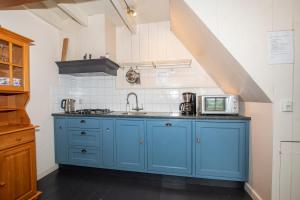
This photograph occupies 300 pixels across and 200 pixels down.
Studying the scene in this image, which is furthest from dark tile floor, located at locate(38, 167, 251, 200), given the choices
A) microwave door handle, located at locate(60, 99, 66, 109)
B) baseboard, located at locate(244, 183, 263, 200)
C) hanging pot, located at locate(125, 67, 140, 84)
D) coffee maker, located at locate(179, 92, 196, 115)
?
hanging pot, located at locate(125, 67, 140, 84)

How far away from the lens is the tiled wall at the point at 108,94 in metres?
2.93

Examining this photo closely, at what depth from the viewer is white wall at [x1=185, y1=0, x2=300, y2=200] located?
151cm

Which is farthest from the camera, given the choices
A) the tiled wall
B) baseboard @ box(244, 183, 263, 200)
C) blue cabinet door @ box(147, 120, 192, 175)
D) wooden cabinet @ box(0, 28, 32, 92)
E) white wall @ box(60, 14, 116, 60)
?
the tiled wall

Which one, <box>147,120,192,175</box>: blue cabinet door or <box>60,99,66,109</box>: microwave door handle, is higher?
<box>60,99,66,109</box>: microwave door handle

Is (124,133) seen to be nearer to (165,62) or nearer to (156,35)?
(165,62)

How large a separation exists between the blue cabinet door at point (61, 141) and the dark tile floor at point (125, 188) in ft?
0.75

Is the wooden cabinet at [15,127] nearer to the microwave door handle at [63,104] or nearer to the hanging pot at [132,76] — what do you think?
the microwave door handle at [63,104]

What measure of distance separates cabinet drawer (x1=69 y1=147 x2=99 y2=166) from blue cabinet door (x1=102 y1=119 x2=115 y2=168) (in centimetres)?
14

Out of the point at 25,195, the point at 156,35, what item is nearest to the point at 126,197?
the point at 25,195

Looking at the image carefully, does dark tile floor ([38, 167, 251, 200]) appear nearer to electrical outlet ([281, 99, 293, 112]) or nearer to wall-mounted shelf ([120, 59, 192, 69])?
electrical outlet ([281, 99, 293, 112])

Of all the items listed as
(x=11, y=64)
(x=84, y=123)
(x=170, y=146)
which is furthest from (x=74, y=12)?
(x=170, y=146)

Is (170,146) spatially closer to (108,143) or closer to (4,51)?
(108,143)

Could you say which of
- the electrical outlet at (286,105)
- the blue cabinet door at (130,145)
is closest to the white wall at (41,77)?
the blue cabinet door at (130,145)

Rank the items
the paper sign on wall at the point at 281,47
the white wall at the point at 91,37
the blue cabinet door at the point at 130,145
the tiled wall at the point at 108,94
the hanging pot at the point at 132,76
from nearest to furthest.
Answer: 1. the paper sign on wall at the point at 281,47
2. the blue cabinet door at the point at 130,145
3. the white wall at the point at 91,37
4. the tiled wall at the point at 108,94
5. the hanging pot at the point at 132,76
